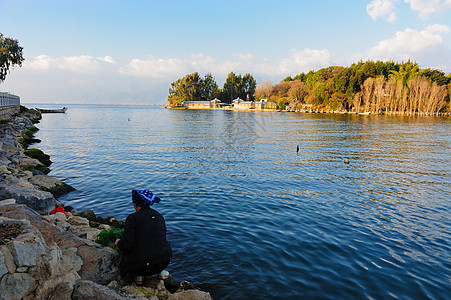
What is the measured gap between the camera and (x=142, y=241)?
6.21 meters

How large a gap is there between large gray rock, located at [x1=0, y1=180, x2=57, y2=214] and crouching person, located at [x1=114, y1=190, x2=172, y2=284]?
616 centimetres

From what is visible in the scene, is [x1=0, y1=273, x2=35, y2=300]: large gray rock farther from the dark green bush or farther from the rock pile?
the rock pile

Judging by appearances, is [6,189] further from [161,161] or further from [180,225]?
[161,161]

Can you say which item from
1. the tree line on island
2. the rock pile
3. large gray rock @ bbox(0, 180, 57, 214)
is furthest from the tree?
the tree line on island

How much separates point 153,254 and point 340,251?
689 centimetres

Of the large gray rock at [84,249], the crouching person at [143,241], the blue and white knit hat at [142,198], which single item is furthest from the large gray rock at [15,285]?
the blue and white knit hat at [142,198]

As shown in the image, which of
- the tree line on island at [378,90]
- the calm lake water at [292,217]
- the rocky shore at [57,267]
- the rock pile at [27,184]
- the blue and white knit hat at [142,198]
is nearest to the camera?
the rocky shore at [57,267]

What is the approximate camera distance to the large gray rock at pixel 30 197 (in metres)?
10.2

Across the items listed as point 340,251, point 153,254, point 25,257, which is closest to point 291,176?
point 340,251

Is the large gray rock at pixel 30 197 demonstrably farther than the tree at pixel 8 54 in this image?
No

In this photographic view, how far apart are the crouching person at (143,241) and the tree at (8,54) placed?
215 ft

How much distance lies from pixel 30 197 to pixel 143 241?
22.8 feet

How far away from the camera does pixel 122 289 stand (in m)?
6.17

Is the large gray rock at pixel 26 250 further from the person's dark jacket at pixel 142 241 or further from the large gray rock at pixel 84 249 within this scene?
the person's dark jacket at pixel 142 241
